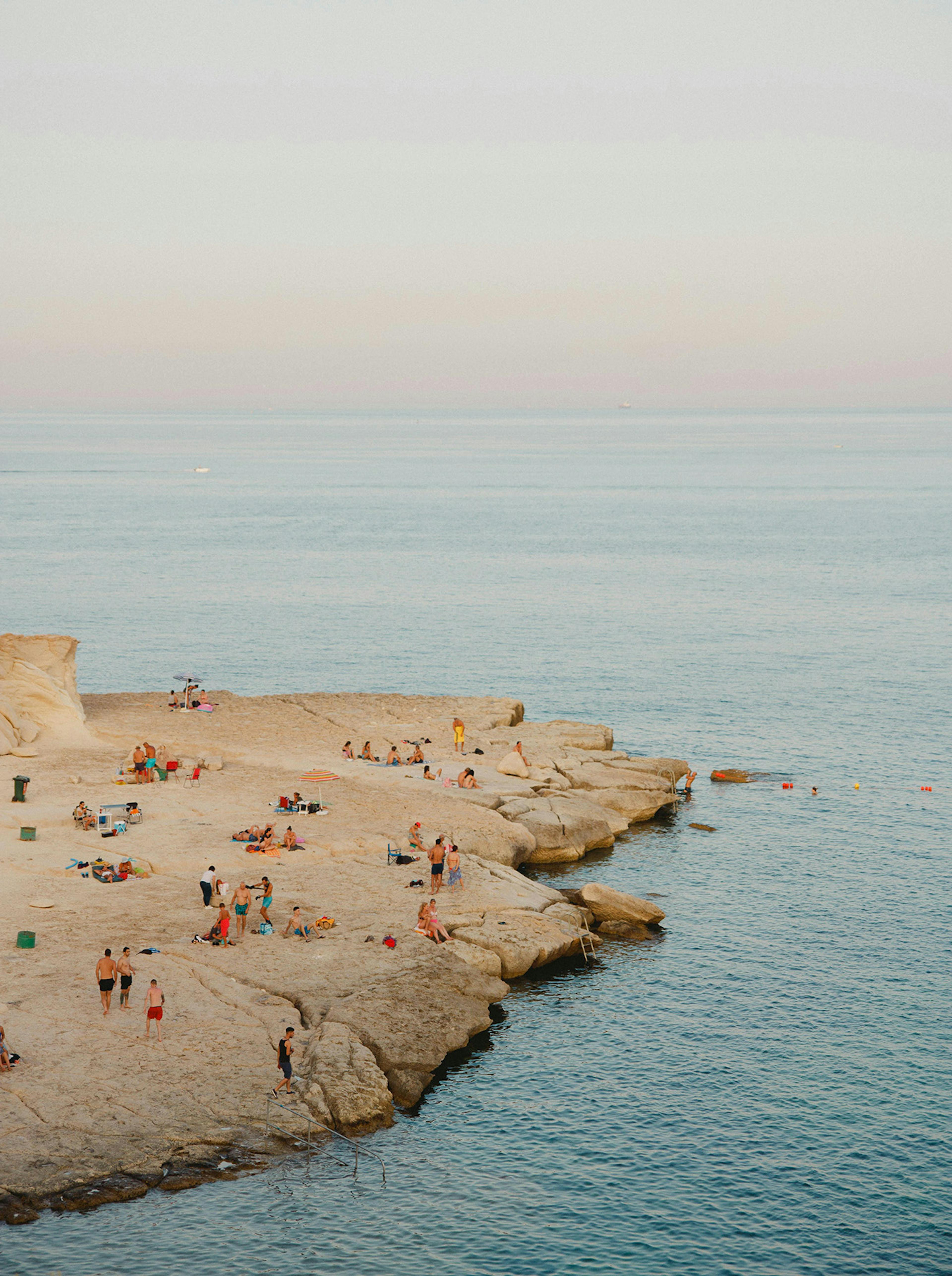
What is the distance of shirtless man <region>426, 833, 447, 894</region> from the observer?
46.7 metres

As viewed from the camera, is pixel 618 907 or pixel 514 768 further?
pixel 514 768

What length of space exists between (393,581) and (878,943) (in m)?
97.3

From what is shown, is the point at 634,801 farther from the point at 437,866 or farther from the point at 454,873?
the point at 437,866

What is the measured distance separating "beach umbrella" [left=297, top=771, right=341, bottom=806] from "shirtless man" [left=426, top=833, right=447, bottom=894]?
12.3 metres

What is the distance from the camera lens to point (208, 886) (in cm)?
4275

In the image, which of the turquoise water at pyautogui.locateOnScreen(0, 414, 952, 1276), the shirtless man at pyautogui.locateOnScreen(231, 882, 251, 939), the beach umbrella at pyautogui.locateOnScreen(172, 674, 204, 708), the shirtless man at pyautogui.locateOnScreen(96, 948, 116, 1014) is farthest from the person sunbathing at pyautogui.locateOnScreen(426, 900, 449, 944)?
the beach umbrella at pyautogui.locateOnScreen(172, 674, 204, 708)

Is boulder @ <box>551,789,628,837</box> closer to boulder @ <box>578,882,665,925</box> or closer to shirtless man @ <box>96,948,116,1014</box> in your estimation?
boulder @ <box>578,882,665,925</box>

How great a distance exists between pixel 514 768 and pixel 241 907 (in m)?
23.5

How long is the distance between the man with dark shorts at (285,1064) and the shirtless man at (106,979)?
548 cm

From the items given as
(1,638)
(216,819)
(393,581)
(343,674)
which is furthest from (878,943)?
(393,581)

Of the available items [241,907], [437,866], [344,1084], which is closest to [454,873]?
[437,866]

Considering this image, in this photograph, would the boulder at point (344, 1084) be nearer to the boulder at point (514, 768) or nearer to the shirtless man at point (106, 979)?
the shirtless man at point (106, 979)

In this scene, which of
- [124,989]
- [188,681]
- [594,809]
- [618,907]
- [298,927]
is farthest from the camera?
[188,681]

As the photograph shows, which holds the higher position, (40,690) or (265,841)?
(40,690)
